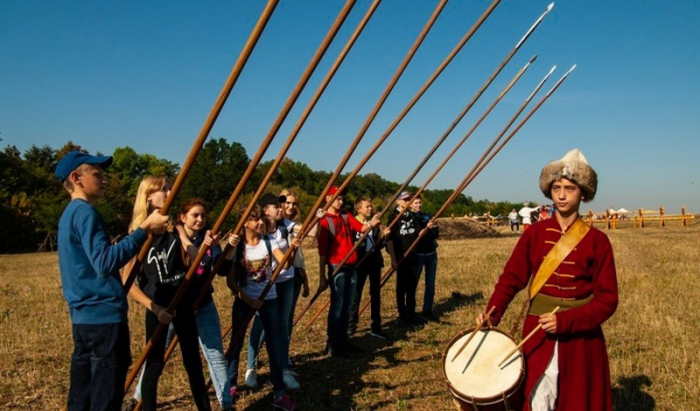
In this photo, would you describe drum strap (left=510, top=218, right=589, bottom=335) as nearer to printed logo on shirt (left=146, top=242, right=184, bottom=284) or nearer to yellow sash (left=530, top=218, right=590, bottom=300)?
yellow sash (left=530, top=218, right=590, bottom=300)

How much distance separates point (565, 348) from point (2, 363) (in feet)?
21.1

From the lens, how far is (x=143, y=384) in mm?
4109

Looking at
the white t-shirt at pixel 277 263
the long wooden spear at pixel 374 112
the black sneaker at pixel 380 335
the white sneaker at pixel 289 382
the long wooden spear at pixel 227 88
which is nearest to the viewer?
the long wooden spear at pixel 227 88

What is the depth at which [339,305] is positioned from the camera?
262 inches

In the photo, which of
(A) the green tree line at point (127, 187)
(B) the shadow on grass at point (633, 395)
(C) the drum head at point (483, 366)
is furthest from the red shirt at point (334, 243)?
(A) the green tree line at point (127, 187)

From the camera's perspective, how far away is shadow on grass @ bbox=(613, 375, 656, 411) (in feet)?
15.9

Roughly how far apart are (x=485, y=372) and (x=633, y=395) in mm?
2547

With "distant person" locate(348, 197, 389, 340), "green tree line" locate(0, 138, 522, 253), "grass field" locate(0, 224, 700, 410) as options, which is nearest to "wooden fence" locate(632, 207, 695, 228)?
"green tree line" locate(0, 138, 522, 253)

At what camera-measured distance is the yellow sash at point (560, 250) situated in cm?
337

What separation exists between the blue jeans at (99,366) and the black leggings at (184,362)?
73 cm

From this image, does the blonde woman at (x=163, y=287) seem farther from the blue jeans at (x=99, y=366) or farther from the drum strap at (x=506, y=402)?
the drum strap at (x=506, y=402)

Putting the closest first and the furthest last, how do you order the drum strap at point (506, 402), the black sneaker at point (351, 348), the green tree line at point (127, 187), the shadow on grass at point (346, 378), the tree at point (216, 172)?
1. the drum strap at point (506, 402)
2. the shadow on grass at point (346, 378)
3. the black sneaker at point (351, 348)
4. the green tree line at point (127, 187)
5. the tree at point (216, 172)

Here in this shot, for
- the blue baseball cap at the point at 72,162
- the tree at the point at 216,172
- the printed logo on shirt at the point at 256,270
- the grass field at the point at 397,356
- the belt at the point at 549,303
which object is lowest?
the grass field at the point at 397,356

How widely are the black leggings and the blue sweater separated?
2.91 feet
